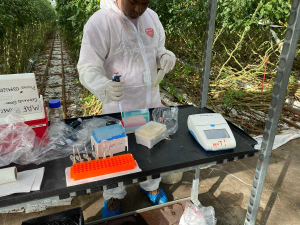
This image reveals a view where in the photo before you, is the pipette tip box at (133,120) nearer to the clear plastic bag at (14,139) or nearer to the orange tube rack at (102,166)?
the orange tube rack at (102,166)

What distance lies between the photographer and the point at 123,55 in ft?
4.81

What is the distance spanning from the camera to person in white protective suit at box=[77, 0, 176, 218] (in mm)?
1314

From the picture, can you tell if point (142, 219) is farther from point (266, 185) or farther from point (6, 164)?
point (266, 185)

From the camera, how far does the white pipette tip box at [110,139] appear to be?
38.0 inches

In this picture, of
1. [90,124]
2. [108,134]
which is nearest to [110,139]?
[108,134]

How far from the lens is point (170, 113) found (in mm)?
1361

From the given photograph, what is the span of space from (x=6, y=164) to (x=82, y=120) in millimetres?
482

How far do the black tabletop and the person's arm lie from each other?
0.34 m

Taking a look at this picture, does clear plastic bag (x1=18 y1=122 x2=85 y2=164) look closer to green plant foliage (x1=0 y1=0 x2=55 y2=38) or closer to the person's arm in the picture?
the person's arm

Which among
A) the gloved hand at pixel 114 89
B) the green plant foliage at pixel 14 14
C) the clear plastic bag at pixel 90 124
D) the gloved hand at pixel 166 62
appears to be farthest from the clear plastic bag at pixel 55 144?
the green plant foliage at pixel 14 14

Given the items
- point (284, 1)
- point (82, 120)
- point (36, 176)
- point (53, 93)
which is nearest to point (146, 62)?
point (82, 120)

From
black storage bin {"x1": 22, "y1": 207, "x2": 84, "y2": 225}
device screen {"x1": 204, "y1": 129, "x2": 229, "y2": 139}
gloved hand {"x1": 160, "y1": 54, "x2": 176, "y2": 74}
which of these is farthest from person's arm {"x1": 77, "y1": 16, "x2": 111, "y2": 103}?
black storage bin {"x1": 22, "y1": 207, "x2": 84, "y2": 225}

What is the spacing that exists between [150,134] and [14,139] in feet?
1.91

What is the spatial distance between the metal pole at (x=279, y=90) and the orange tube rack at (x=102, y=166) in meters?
0.66
